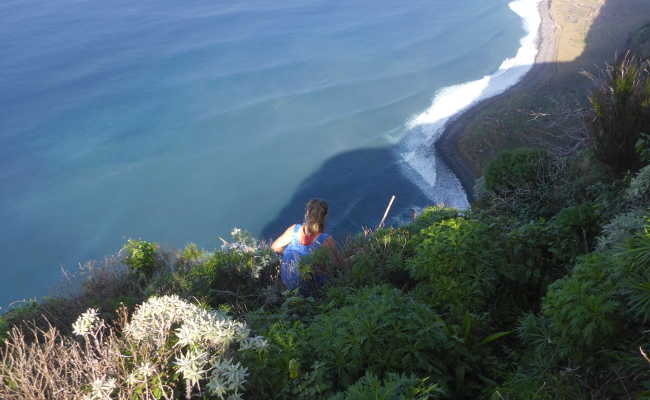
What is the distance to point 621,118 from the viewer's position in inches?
287

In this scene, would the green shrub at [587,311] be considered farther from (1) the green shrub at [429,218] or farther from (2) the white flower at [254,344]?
(1) the green shrub at [429,218]

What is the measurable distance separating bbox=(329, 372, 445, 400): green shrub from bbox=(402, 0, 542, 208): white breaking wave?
39.5ft

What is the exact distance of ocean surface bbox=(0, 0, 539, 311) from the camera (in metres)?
15.1

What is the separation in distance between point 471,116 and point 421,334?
55.7 feet

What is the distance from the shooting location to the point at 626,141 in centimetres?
727

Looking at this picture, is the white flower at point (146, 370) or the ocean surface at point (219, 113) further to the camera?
the ocean surface at point (219, 113)

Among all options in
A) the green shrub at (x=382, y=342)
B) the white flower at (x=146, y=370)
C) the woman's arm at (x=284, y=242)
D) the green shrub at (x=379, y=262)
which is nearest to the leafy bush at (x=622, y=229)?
the green shrub at (x=382, y=342)

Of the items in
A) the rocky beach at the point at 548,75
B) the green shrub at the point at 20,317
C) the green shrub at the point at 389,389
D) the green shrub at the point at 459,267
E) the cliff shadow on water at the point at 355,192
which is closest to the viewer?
the green shrub at the point at 389,389

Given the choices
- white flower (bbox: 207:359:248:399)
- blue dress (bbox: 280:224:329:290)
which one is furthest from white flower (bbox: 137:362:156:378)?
blue dress (bbox: 280:224:329:290)

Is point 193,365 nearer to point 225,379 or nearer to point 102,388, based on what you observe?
point 225,379

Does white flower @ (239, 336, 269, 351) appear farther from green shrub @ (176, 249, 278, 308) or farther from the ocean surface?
the ocean surface

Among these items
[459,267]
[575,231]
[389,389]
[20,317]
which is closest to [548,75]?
[575,231]

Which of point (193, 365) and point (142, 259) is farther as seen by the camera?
point (142, 259)

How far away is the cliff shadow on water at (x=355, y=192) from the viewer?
49.0 ft
